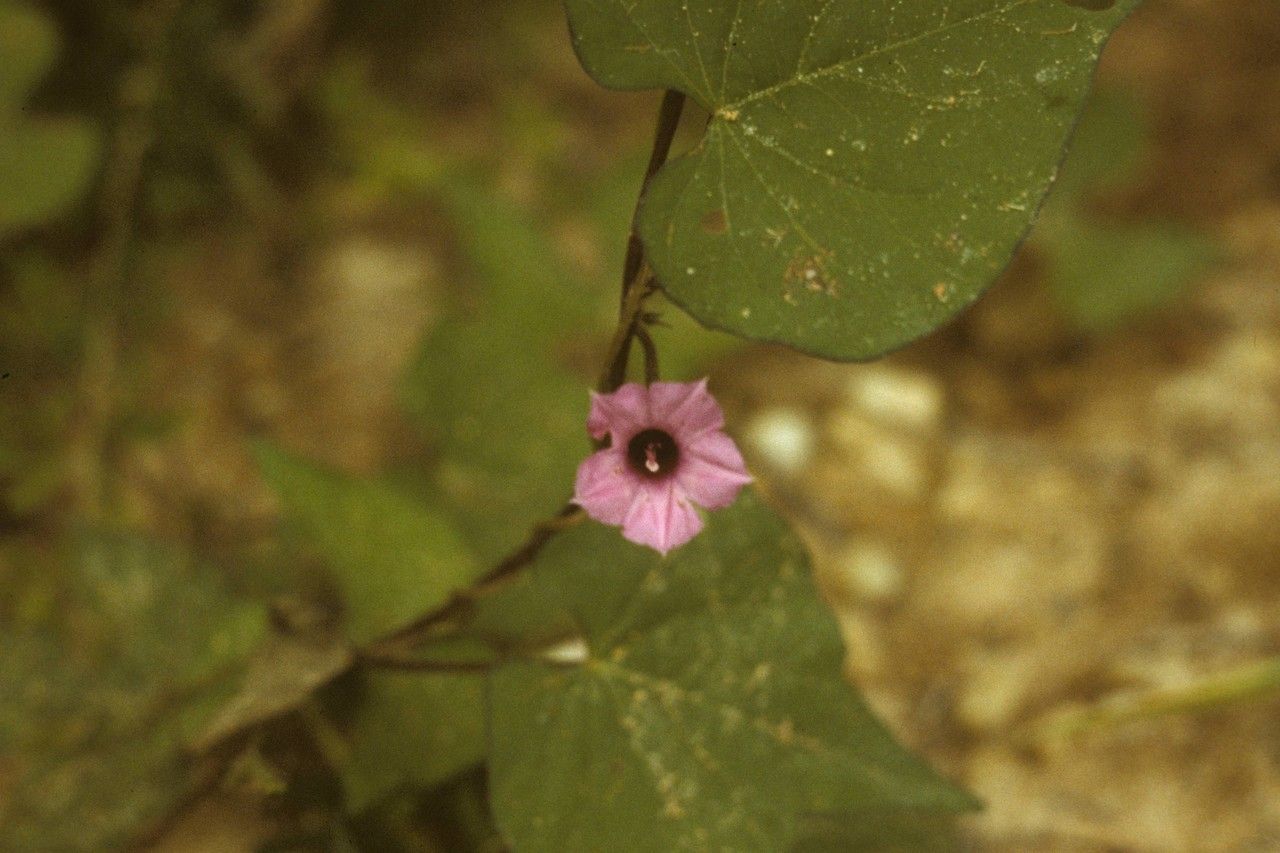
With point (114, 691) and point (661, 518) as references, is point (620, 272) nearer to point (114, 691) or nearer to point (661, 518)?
point (114, 691)

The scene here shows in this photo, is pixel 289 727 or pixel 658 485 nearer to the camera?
pixel 658 485

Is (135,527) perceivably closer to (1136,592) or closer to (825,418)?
(825,418)

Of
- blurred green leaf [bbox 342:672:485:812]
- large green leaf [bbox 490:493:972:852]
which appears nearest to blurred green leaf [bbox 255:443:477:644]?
blurred green leaf [bbox 342:672:485:812]

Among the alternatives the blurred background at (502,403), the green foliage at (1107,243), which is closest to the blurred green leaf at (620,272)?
the blurred background at (502,403)

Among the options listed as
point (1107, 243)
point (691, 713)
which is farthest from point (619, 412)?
point (1107, 243)

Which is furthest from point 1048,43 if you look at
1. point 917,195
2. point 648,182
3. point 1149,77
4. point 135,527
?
point 1149,77

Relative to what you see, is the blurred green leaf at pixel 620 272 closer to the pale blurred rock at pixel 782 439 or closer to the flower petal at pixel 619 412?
the pale blurred rock at pixel 782 439

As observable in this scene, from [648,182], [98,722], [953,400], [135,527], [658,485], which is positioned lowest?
[98,722]
